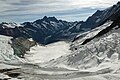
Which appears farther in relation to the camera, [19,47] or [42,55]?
[42,55]

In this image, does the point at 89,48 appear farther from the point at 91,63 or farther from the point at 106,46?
the point at 91,63

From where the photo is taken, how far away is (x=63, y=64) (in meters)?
56.6

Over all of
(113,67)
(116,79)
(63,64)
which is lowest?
(116,79)

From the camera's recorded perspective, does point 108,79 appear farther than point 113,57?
No

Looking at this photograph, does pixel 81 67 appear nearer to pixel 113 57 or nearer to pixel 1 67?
pixel 113 57

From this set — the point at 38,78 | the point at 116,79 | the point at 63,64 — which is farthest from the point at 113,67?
the point at 63,64

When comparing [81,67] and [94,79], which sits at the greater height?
[81,67]

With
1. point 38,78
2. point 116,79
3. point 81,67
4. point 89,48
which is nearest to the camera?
point 116,79

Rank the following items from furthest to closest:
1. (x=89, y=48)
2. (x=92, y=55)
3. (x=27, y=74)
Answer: (x=89, y=48), (x=92, y=55), (x=27, y=74)

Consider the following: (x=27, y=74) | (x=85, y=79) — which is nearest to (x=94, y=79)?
(x=85, y=79)

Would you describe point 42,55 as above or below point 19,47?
below

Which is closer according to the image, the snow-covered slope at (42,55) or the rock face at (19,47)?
the rock face at (19,47)

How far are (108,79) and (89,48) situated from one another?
1004 inches

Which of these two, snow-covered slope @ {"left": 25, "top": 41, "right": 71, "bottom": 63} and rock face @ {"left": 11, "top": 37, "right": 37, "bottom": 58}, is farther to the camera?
snow-covered slope @ {"left": 25, "top": 41, "right": 71, "bottom": 63}
